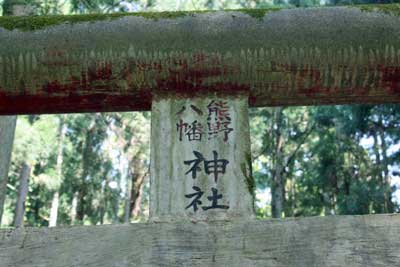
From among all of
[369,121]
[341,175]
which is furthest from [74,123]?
[369,121]

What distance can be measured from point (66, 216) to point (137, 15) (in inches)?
707

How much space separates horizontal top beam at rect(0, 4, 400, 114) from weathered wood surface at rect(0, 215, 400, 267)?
675 millimetres

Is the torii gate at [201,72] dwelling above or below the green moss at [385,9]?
below

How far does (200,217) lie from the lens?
6.48ft

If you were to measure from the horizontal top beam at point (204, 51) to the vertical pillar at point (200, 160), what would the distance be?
9cm

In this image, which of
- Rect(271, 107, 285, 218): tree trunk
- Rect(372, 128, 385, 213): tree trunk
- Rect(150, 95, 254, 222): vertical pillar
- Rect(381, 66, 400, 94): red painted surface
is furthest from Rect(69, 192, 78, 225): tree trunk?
Rect(381, 66, 400, 94): red painted surface

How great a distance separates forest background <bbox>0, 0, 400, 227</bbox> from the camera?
35.6 feet

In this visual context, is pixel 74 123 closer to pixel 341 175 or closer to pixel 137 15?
pixel 341 175

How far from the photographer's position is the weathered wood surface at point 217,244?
1.73m

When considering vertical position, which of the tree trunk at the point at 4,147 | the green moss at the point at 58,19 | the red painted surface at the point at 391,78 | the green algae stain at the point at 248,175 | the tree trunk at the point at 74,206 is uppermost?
the tree trunk at the point at 74,206

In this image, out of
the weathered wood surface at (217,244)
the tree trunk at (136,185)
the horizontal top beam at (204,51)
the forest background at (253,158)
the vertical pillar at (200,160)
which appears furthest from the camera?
the tree trunk at (136,185)

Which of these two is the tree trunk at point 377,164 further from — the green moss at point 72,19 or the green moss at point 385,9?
the green moss at point 72,19

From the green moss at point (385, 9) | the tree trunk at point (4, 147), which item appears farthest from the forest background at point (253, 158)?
the green moss at point (385, 9)

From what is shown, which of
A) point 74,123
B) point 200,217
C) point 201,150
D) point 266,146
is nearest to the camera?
point 200,217
